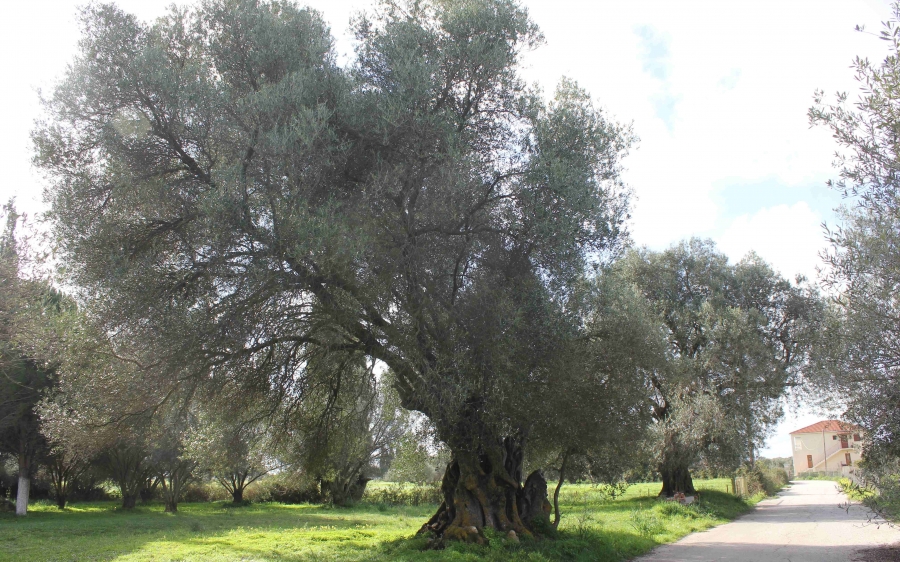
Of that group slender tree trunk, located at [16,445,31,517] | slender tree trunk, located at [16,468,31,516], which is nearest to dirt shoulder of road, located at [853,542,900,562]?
slender tree trunk, located at [16,445,31,517]

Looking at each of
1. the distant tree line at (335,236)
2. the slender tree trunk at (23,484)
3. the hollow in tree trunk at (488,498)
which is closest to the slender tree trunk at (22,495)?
the slender tree trunk at (23,484)

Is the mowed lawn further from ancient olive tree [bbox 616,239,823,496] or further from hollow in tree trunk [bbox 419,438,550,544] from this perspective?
ancient olive tree [bbox 616,239,823,496]

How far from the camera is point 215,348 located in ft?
37.3

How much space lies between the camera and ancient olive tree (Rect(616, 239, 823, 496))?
1067 inches

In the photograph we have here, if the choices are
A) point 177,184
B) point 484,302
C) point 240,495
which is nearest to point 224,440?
point 177,184

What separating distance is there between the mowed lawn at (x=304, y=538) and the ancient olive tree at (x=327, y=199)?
190 cm

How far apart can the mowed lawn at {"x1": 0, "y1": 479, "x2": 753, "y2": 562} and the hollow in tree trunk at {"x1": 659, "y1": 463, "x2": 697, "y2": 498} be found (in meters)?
1.24

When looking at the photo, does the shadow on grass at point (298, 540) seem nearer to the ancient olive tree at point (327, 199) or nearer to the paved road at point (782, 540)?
the paved road at point (782, 540)

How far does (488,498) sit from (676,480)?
21.5 metres

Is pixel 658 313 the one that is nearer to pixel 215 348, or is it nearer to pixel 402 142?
pixel 402 142

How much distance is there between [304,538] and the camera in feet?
63.0

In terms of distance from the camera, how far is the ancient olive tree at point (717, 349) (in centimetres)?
→ 2711

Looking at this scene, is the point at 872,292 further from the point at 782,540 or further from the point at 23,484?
the point at 23,484

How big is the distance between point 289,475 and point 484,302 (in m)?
11.8
